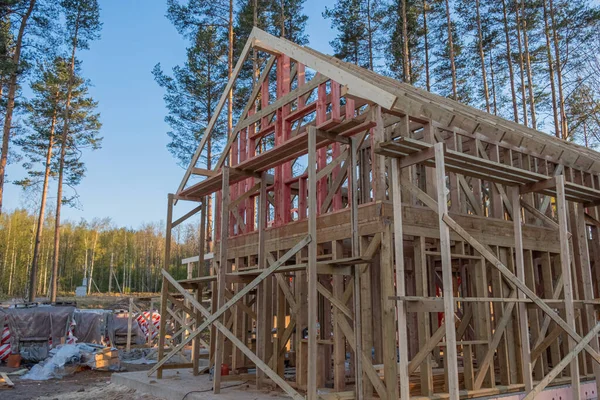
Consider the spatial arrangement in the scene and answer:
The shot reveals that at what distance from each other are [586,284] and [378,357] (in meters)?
4.25

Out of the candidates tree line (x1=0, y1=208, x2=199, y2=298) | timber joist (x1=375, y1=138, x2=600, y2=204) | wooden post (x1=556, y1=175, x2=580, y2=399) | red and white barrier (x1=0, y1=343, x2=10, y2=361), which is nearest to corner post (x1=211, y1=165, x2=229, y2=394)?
timber joist (x1=375, y1=138, x2=600, y2=204)

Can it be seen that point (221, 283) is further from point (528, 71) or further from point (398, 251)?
point (528, 71)

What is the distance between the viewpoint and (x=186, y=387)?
26.8 feet

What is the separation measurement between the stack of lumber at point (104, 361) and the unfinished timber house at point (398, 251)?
221 inches

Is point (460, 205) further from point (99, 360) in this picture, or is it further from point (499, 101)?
point (499, 101)

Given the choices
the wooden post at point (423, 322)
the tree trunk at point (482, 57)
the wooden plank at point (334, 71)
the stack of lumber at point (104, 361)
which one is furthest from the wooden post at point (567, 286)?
the tree trunk at point (482, 57)

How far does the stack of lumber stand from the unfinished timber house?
18.4 feet

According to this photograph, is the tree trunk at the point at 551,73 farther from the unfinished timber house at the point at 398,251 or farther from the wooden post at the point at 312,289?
the wooden post at the point at 312,289

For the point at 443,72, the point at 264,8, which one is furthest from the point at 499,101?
the point at 264,8

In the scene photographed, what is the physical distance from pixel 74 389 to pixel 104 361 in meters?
3.12

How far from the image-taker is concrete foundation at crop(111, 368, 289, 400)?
742 centimetres

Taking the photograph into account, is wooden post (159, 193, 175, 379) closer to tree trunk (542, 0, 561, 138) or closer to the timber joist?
the timber joist

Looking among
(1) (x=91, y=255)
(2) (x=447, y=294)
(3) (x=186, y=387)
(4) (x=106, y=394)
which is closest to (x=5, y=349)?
(4) (x=106, y=394)

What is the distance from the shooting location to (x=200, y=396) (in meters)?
7.37
